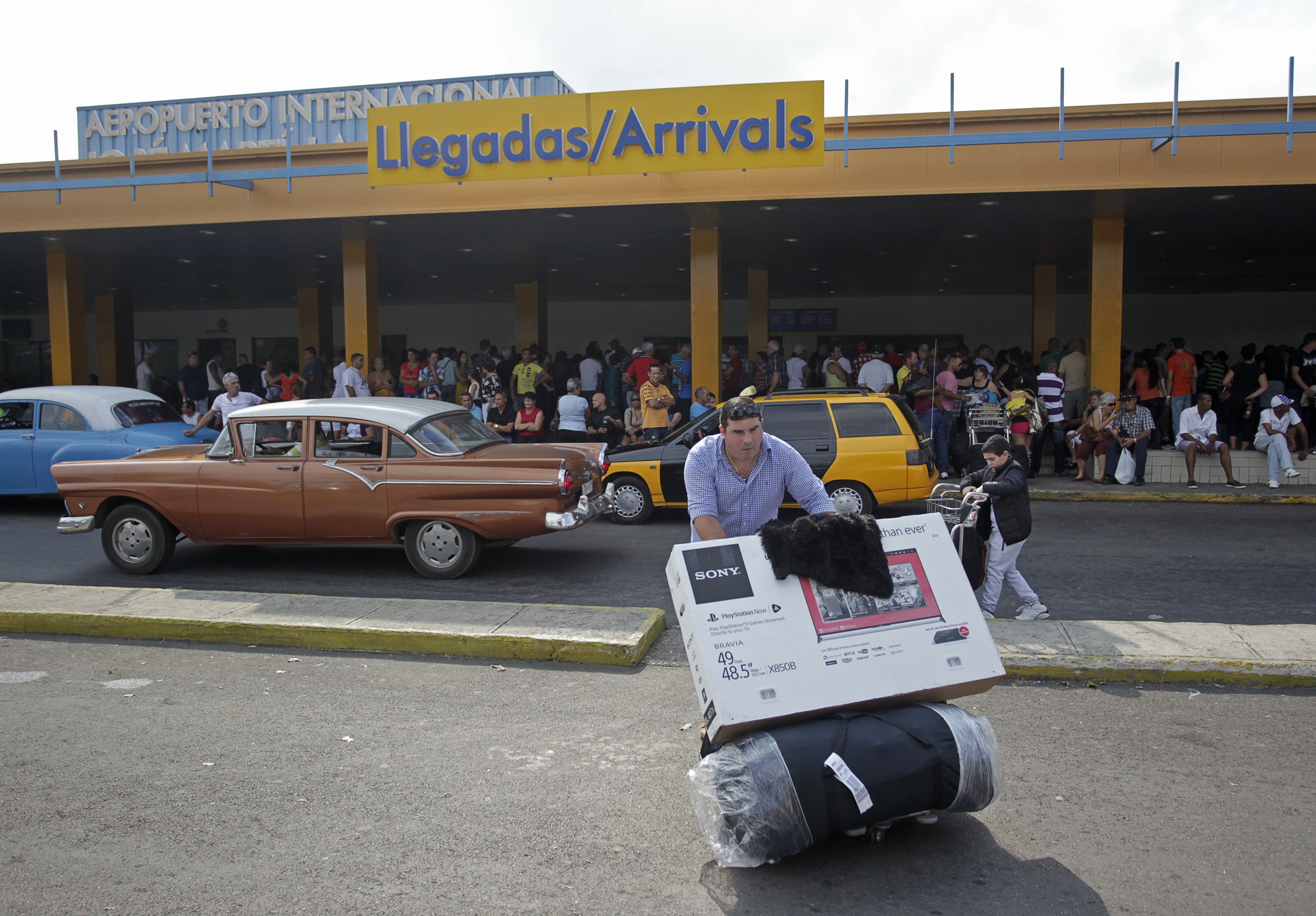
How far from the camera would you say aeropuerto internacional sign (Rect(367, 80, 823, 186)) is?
519 inches

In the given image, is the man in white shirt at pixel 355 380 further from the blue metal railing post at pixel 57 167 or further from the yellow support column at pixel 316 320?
the yellow support column at pixel 316 320

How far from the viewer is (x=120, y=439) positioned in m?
12.1

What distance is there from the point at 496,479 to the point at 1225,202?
40.1 ft

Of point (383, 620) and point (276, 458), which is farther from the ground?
point (276, 458)

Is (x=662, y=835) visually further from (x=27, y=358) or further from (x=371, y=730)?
(x=27, y=358)

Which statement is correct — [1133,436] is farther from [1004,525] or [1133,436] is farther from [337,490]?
[337,490]

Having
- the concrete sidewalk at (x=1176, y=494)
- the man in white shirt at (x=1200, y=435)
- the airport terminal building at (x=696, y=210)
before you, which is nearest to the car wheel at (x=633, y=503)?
the airport terminal building at (x=696, y=210)

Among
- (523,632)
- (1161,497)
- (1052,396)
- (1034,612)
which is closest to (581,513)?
(523,632)

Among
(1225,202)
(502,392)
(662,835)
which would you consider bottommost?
(662,835)

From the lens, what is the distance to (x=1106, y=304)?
1514cm

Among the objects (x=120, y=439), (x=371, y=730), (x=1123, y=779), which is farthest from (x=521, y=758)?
(x=120, y=439)

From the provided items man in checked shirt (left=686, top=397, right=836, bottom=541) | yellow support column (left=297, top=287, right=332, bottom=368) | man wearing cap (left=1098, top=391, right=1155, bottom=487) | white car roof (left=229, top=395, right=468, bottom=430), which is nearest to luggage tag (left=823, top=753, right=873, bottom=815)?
man in checked shirt (left=686, top=397, right=836, bottom=541)

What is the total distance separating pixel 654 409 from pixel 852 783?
35.4 feet

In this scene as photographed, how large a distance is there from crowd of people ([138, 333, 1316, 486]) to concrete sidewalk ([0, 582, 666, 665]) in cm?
544
